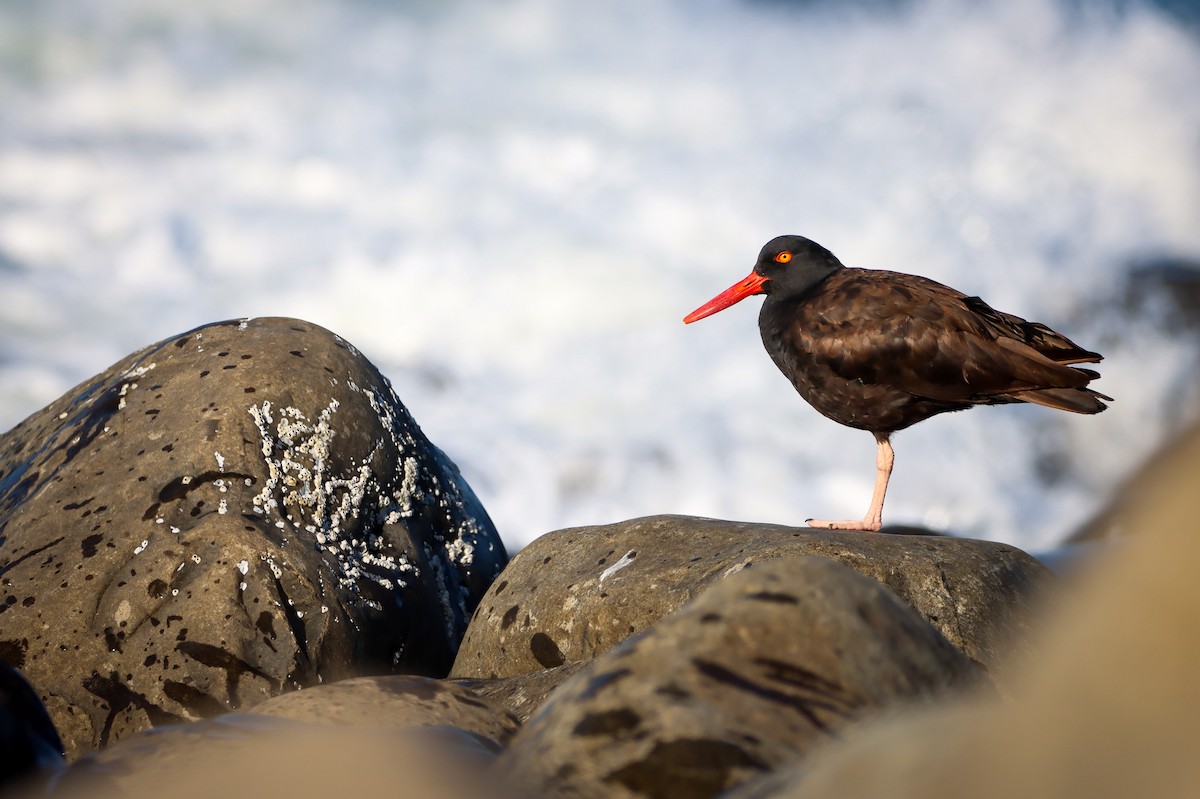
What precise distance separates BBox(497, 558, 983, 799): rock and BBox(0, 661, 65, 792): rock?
140 centimetres

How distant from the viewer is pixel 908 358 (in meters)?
6.66

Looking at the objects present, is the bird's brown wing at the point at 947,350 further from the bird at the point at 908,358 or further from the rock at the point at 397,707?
the rock at the point at 397,707

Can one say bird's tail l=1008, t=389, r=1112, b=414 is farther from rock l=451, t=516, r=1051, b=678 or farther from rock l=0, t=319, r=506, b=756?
rock l=0, t=319, r=506, b=756

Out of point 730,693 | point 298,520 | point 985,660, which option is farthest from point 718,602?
point 298,520

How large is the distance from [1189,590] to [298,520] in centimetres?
472

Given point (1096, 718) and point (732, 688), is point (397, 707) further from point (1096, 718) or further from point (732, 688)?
point (1096, 718)

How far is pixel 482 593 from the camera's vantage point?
6.83 m

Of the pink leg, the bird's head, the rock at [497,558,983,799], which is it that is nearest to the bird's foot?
the pink leg

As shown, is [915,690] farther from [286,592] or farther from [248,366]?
[248,366]

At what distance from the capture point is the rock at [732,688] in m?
2.46

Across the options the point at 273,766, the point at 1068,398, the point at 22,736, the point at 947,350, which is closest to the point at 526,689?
the point at 22,736

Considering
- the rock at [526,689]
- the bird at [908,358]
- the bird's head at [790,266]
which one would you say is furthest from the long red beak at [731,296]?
the rock at [526,689]

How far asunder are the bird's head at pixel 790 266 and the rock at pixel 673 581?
2.50 meters

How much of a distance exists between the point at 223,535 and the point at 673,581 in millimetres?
2300
